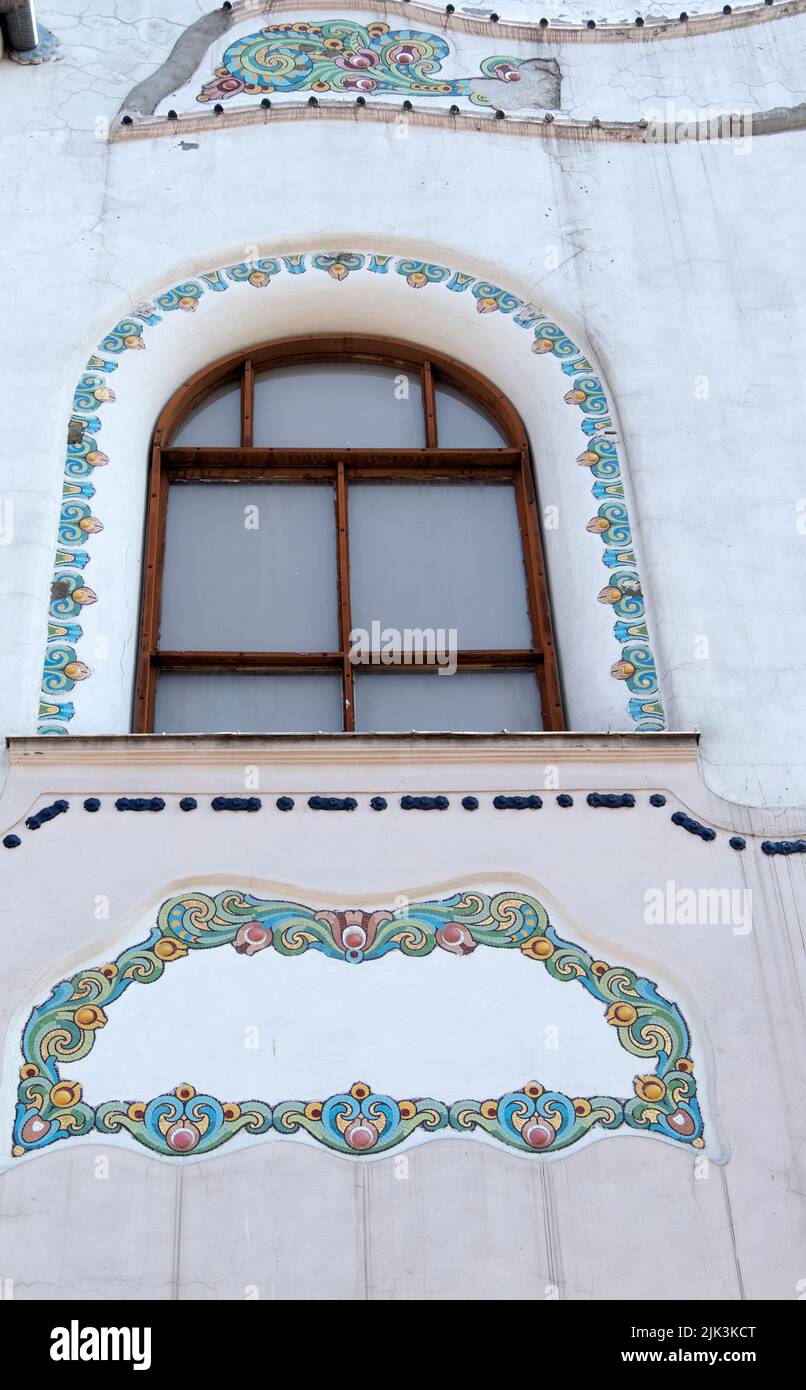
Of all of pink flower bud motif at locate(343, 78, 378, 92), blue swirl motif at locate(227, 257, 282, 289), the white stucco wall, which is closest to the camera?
the white stucco wall

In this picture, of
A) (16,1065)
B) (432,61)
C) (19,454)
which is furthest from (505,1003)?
(432,61)

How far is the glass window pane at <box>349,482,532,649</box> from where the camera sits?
6.94 m

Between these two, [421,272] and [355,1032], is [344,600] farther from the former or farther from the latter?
[355,1032]

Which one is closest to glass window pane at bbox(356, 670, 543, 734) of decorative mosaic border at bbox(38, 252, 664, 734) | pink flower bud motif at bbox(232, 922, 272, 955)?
decorative mosaic border at bbox(38, 252, 664, 734)

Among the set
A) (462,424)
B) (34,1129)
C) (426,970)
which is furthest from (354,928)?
(462,424)

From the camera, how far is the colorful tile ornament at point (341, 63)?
27.2ft

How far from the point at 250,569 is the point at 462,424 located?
110 cm

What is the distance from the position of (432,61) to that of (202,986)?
460 cm

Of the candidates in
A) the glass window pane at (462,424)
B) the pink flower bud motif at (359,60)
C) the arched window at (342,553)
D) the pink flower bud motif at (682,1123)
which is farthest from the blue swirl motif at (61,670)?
the pink flower bud motif at (359,60)

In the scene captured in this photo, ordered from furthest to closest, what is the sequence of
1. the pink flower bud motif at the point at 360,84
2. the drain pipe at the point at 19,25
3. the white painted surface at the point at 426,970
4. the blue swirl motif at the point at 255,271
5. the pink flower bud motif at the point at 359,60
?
1. the pink flower bud motif at the point at 359,60
2. the pink flower bud motif at the point at 360,84
3. the drain pipe at the point at 19,25
4. the blue swirl motif at the point at 255,271
5. the white painted surface at the point at 426,970

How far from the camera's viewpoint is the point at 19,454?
6906 millimetres

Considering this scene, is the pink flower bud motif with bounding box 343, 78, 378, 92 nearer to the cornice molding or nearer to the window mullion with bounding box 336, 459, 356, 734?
the window mullion with bounding box 336, 459, 356, 734

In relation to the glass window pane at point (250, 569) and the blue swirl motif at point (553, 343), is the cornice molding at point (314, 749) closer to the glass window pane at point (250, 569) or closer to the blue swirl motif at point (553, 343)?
the glass window pane at point (250, 569)

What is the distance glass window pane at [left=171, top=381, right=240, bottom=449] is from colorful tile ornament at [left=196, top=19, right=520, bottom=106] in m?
1.48
